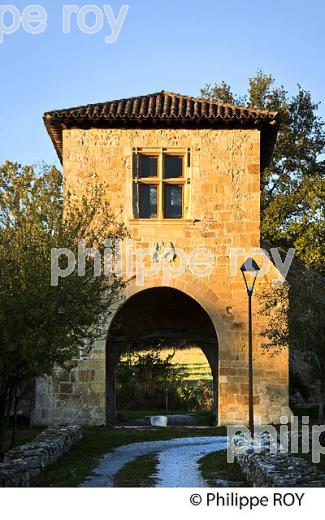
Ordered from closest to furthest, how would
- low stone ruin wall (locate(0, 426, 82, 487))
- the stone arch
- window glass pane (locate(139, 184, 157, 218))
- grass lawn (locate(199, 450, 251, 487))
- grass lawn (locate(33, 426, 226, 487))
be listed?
low stone ruin wall (locate(0, 426, 82, 487)), grass lawn (locate(33, 426, 226, 487)), grass lawn (locate(199, 450, 251, 487)), the stone arch, window glass pane (locate(139, 184, 157, 218))

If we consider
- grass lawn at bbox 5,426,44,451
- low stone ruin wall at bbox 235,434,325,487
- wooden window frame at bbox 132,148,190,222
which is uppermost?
wooden window frame at bbox 132,148,190,222

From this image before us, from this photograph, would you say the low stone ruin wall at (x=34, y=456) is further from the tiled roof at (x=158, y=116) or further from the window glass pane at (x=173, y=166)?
the tiled roof at (x=158, y=116)

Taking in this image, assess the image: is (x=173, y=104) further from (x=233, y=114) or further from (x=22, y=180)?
(x=22, y=180)

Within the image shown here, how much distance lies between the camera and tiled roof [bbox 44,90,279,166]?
24812 mm

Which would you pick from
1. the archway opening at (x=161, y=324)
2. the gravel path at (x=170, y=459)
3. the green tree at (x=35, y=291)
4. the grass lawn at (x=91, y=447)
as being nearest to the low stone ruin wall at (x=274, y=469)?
the gravel path at (x=170, y=459)

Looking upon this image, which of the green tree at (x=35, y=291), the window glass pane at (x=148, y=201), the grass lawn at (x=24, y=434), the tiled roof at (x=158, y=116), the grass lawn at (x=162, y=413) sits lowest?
the grass lawn at (x=162, y=413)

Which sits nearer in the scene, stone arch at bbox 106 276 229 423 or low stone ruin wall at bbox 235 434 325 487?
low stone ruin wall at bbox 235 434 325 487

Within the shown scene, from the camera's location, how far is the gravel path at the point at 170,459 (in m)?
14.3

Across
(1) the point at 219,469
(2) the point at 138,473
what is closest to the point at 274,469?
(2) the point at 138,473

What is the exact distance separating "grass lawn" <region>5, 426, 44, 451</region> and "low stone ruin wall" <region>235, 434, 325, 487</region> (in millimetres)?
5987

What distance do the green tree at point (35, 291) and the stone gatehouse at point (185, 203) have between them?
24.1ft

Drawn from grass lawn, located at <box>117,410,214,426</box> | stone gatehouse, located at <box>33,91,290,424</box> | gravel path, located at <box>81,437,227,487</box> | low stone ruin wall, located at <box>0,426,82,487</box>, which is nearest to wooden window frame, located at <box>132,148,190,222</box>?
stone gatehouse, located at <box>33,91,290,424</box>

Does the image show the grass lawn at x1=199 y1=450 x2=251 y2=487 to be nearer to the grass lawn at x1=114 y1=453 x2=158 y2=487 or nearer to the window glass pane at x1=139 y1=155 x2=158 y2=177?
the grass lawn at x1=114 y1=453 x2=158 y2=487
